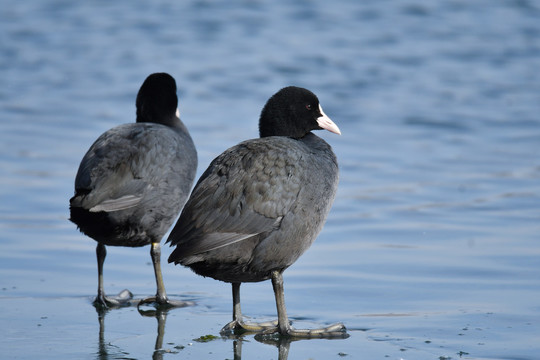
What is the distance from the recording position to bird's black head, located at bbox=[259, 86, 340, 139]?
5.24 metres

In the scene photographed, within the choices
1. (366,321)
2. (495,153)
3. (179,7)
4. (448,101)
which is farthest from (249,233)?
(179,7)

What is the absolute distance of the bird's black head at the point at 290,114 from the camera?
524 cm

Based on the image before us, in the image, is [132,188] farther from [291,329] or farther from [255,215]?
[291,329]

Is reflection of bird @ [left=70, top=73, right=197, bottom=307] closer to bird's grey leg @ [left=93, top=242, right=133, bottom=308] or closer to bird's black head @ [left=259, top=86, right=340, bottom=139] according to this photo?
bird's grey leg @ [left=93, top=242, right=133, bottom=308]

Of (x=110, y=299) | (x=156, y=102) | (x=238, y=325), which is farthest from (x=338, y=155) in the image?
(x=238, y=325)

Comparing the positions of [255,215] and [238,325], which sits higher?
[255,215]

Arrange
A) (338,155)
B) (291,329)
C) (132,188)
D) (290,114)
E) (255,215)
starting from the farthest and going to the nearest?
1. (338,155)
2. (132,188)
3. (290,114)
4. (291,329)
5. (255,215)

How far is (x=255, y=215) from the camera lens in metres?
4.48

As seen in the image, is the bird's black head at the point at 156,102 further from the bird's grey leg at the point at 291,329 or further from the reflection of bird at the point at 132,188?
the bird's grey leg at the point at 291,329

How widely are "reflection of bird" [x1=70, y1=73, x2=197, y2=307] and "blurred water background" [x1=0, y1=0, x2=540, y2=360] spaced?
0.36 metres

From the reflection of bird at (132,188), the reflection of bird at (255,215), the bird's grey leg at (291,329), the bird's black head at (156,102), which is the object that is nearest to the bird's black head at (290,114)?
the reflection of bird at (255,215)

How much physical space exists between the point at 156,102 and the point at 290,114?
1.60 meters

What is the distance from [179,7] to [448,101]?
967 cm

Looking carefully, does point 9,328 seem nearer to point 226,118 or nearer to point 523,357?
point 523,357
